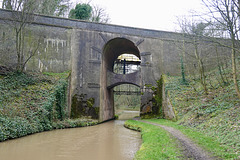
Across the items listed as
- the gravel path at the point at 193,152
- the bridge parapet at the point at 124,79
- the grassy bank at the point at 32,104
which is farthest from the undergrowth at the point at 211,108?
the grassy bank at the point at 32,104

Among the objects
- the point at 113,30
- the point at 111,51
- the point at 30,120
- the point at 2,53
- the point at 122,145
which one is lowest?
the point at 122,145

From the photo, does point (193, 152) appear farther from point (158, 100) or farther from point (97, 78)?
point (97, 78)

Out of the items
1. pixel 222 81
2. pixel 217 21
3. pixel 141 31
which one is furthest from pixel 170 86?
pixel 217 21

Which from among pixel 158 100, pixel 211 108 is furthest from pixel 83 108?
pixel 211 108

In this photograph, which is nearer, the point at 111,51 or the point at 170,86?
the point at 170,86

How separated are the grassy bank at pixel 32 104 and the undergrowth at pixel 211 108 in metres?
7.83

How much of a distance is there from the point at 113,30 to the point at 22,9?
8.22m

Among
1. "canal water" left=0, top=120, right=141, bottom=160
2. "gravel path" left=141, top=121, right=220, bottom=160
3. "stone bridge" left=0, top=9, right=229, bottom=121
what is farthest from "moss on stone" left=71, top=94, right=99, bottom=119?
"gravel path" left=141, top=121, right=220, bottom=160

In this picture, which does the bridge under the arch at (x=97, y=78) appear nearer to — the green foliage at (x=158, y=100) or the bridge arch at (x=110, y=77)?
the bridge arch at (x=110, y=77)

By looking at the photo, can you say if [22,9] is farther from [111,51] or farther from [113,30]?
[111,51]

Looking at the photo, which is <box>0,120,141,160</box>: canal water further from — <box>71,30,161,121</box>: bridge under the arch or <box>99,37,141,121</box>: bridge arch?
<box>99,37,141,121</box>: bridge arch

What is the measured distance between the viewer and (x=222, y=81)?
14.9 metres

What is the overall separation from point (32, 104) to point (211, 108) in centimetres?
1100

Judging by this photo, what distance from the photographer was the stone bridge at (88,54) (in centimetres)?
1675
